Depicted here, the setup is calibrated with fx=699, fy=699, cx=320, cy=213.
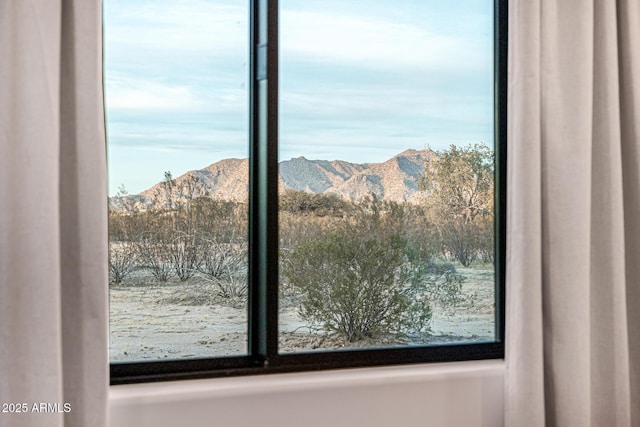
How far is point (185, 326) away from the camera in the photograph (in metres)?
2.18

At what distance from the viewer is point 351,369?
2295 millimetres

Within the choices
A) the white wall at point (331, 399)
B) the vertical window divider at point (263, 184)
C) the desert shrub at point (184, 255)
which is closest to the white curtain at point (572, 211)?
the white wall at point (331, 399)

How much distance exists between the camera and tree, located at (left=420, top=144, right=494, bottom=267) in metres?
2.45

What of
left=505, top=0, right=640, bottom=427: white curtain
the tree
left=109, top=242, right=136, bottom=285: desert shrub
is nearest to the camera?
left=109, top=242, right=136, bottom=285: desert shrub

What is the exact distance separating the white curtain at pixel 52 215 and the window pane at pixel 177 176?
0.24 meters

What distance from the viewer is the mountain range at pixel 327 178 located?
221 cm

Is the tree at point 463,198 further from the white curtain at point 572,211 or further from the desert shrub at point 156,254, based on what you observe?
the desert shrub at point 156,254

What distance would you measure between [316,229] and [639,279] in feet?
3.68

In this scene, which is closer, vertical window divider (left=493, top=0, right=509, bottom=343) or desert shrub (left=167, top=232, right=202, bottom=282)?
desert shrub (left=167, top=232, right=202, bottom=282)

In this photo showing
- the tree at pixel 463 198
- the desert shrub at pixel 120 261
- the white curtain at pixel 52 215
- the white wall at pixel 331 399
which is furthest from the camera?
the tree at pixel 463 198

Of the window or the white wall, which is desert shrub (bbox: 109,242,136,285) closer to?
the window

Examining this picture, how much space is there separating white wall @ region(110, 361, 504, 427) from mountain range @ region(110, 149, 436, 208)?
58 centimetres

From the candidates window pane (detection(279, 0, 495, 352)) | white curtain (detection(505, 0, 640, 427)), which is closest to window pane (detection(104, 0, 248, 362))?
window pane (detection(279, 0, 495, 352))

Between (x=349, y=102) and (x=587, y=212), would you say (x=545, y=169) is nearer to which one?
(x=587, y=212)
